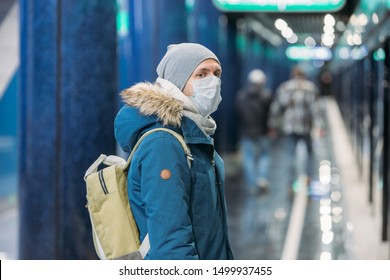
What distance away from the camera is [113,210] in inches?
80.6

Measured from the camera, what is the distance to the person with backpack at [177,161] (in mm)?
1915

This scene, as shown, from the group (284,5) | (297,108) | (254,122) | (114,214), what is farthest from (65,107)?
(254,122)

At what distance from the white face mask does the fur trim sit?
0.17 feet

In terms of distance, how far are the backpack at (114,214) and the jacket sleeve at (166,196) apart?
11 centimetres

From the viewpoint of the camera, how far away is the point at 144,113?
2033 mm

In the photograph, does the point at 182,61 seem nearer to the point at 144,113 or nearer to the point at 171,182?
the point at 144,113

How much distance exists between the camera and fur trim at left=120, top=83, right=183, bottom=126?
2.01m

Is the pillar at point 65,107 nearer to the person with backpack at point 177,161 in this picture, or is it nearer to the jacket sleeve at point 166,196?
the person with backpack at point 177,161

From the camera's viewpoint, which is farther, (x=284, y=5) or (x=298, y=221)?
(x=298, y=221)

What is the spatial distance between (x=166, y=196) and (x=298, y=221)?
496 cm

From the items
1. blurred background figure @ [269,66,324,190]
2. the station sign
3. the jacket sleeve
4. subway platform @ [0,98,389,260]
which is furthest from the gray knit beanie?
blurred background figure @ [269,66,324,190]

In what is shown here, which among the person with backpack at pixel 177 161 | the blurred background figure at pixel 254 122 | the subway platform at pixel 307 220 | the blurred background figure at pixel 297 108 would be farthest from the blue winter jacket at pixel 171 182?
the blurred background figure at pixel 254 122
